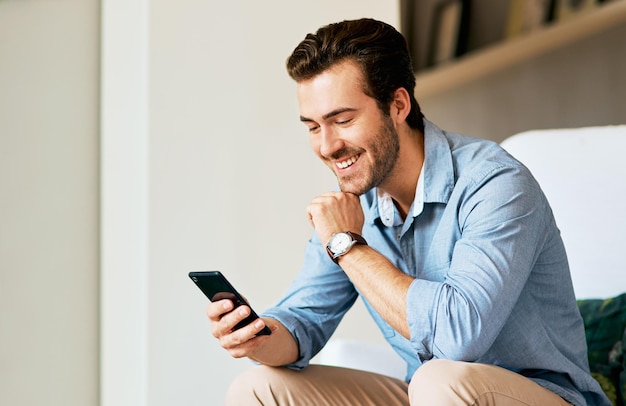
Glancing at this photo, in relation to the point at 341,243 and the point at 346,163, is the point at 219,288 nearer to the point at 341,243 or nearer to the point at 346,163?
the point at 341,243

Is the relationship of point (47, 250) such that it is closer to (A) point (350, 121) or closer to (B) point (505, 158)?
(A) point (350, 121)

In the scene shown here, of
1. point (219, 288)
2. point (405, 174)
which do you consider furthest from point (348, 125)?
point (219, 288)

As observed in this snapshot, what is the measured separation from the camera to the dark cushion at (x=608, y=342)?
1548mm

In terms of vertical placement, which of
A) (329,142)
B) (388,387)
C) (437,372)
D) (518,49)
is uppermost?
(518,49)

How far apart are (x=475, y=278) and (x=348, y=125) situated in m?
0.40

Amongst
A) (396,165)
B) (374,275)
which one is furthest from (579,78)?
(374,275)

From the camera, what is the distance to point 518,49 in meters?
2.87

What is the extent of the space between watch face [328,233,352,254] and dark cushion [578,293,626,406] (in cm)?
59

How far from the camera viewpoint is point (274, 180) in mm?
2078

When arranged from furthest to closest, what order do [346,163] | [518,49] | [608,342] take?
[518,49]
[608,342]
[346,163]

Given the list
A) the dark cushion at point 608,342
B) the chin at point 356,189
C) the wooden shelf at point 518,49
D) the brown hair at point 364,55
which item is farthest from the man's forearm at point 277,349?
the wooden shelf at point 518,49

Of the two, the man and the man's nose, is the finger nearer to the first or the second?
the man

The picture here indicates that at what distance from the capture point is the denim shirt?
124cm

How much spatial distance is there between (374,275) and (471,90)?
207cm
